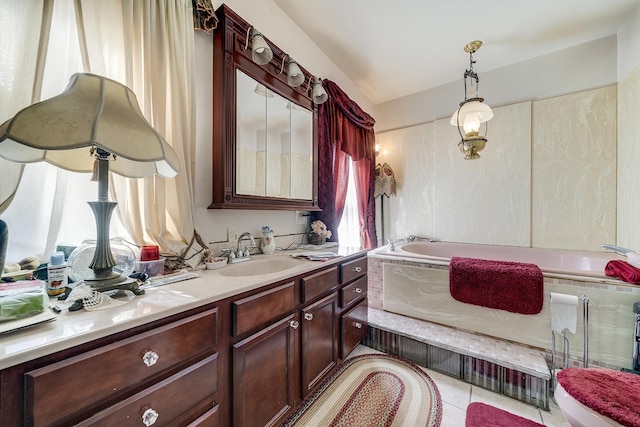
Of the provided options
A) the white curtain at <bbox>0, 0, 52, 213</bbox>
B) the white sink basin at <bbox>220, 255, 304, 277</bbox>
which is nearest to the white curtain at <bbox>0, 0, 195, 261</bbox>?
the white curtain at <bbox>0, 0, 52, 213</bbox>

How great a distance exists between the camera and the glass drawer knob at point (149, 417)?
0.69 meters

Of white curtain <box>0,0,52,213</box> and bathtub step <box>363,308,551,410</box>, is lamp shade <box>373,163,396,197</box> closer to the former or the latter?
bathtub step <box>363,308,551,410</box>

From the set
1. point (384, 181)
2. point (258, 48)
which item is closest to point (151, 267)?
point (258, 48)

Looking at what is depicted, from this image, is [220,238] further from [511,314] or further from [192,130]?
[511,314]

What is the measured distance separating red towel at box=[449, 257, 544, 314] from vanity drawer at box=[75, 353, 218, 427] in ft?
6.16

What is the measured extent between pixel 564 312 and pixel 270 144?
2.25 metres

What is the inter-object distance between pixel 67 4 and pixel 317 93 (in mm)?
1473

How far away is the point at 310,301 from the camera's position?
138 cm

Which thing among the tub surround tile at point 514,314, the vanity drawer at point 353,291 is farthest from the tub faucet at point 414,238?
the vanity drawer at point 353,291

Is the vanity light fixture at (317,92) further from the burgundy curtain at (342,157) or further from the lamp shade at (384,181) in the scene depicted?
the lamp shade at (384,181)

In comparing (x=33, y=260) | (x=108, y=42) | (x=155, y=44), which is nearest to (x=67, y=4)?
(x=108, y=42)

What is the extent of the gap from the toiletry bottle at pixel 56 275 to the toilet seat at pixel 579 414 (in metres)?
1.95

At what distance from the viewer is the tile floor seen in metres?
1.34

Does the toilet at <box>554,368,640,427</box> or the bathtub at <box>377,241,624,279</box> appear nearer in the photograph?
the toilet at <box>554,368,640,427</box>
